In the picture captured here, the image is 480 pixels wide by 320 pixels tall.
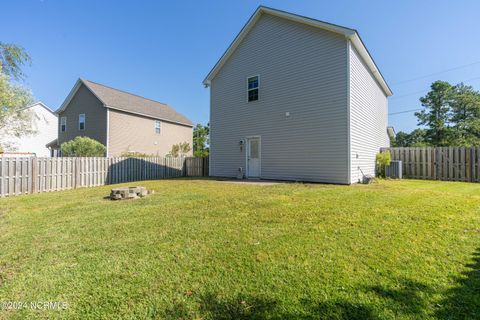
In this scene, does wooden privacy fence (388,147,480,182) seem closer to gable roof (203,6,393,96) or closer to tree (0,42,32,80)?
gable roof (203,6,393,96)

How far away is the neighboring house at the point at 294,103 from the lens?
30.5 ft

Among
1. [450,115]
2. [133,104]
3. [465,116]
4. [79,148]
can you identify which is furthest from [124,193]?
[465,116]

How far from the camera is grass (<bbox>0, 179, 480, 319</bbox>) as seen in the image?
6.42 ft

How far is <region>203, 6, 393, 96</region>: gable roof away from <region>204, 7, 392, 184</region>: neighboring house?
4 cm

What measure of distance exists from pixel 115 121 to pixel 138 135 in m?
2.24

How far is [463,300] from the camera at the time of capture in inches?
78.4

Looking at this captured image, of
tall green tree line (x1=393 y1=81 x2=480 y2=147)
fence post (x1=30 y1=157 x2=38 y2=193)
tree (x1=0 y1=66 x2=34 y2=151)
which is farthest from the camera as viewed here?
tall green tree line (x1=393 y1=81 x2=480 y2=147)

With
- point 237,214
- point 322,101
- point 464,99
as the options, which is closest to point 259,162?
point 322,101

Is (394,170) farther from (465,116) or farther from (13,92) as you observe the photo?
(465,116)

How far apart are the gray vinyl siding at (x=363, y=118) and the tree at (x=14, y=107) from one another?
1352 cm

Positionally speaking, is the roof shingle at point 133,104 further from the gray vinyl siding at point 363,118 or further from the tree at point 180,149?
the gray vinyl siding at point 363,118

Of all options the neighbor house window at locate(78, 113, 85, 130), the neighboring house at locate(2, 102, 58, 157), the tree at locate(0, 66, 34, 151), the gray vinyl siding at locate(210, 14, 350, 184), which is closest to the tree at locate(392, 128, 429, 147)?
the gray vinyl siding at locate(210, 14, 350, 184)

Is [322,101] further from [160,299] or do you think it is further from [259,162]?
[160,299]

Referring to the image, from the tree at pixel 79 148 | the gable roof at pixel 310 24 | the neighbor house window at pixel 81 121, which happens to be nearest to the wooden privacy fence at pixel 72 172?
the tree at pixel 79 148
